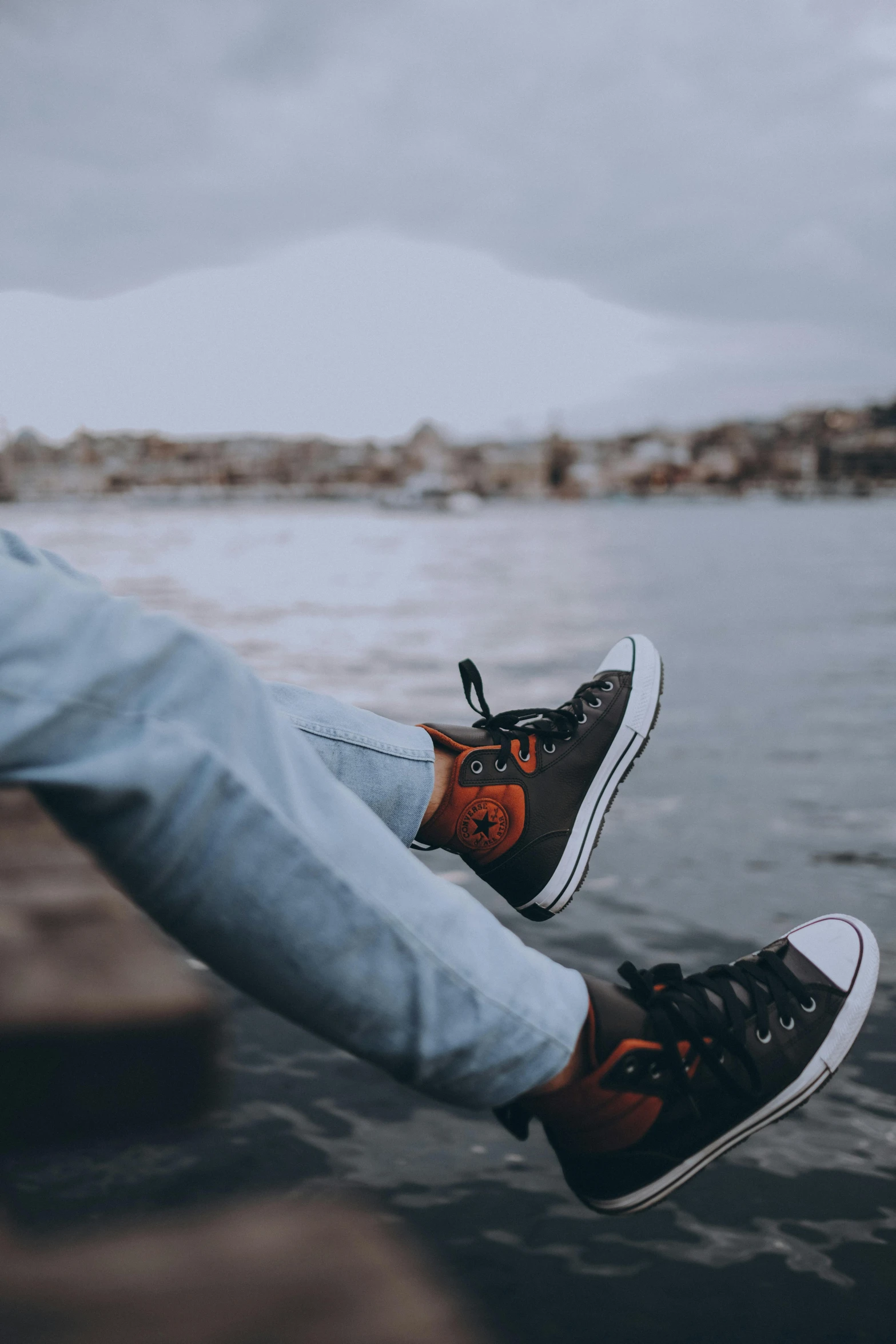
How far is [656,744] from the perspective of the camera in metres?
5.11

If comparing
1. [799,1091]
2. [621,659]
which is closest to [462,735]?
[621,659]

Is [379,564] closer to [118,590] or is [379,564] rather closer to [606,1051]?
[118,590]

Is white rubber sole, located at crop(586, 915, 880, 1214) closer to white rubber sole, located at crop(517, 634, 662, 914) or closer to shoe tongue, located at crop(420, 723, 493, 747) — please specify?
white rubber sole, located at crop(517, 634, 662, 914)

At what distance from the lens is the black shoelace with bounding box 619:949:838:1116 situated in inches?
52.3

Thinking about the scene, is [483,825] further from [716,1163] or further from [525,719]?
[716,1163]

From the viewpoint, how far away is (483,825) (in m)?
1.67

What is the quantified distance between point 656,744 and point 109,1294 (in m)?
4.07

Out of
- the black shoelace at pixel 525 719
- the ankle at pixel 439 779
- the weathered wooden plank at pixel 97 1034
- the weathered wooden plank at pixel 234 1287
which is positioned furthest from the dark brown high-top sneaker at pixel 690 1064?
the weathered wooden plank at pixel 97 1034

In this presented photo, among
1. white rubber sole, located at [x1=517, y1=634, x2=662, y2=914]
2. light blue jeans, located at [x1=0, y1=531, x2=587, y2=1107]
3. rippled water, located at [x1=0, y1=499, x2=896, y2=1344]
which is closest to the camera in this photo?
light blue jeans, located at [x1=0, y1=531, x2=587, y2=1107]

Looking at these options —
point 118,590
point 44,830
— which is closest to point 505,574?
point 118,590

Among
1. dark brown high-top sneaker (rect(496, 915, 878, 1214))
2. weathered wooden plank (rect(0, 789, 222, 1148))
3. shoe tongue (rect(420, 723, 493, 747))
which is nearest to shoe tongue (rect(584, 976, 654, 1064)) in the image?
dark brown high-top sneaker (rect(496, 915, 878, 1214))

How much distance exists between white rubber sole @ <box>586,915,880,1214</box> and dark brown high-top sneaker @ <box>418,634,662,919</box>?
0.43 m

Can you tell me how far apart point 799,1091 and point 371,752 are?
0.74 m

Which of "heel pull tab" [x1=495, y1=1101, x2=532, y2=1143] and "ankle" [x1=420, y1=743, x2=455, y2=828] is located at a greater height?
"ankle" [x1=420, y1=743, x2=455, y2=828]
